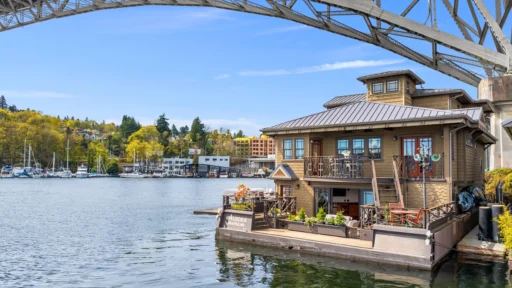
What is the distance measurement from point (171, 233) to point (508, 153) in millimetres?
19031

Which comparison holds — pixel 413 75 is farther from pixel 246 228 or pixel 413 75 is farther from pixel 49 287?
pixel 49 287

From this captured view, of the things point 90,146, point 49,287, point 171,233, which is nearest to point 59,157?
point 90,146

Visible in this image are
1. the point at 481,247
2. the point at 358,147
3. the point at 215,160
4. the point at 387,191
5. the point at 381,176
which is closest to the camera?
the point at 481,247

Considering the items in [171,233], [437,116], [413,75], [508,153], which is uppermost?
[413,75]

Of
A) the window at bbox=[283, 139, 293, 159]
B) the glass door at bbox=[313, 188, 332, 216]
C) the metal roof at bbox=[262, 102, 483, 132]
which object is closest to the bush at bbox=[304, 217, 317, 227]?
the glass door at bbox=[313, 188, 332, 216]

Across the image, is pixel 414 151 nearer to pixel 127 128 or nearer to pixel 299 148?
pixel 299 148

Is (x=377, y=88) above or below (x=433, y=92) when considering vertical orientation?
above

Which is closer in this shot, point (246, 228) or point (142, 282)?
point (142, 282)

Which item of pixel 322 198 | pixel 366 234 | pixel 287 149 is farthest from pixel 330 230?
pixel 287 149

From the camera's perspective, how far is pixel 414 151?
1872 centimetres

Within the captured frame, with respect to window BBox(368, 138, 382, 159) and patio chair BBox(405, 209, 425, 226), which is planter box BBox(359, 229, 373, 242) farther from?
window BBox(368, 138, 382, 159)

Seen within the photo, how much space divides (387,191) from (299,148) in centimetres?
513

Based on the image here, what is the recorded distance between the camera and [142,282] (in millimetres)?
13695

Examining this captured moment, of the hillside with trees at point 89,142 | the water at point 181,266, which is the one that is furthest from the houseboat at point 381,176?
the hillside with trees at point 89,142
